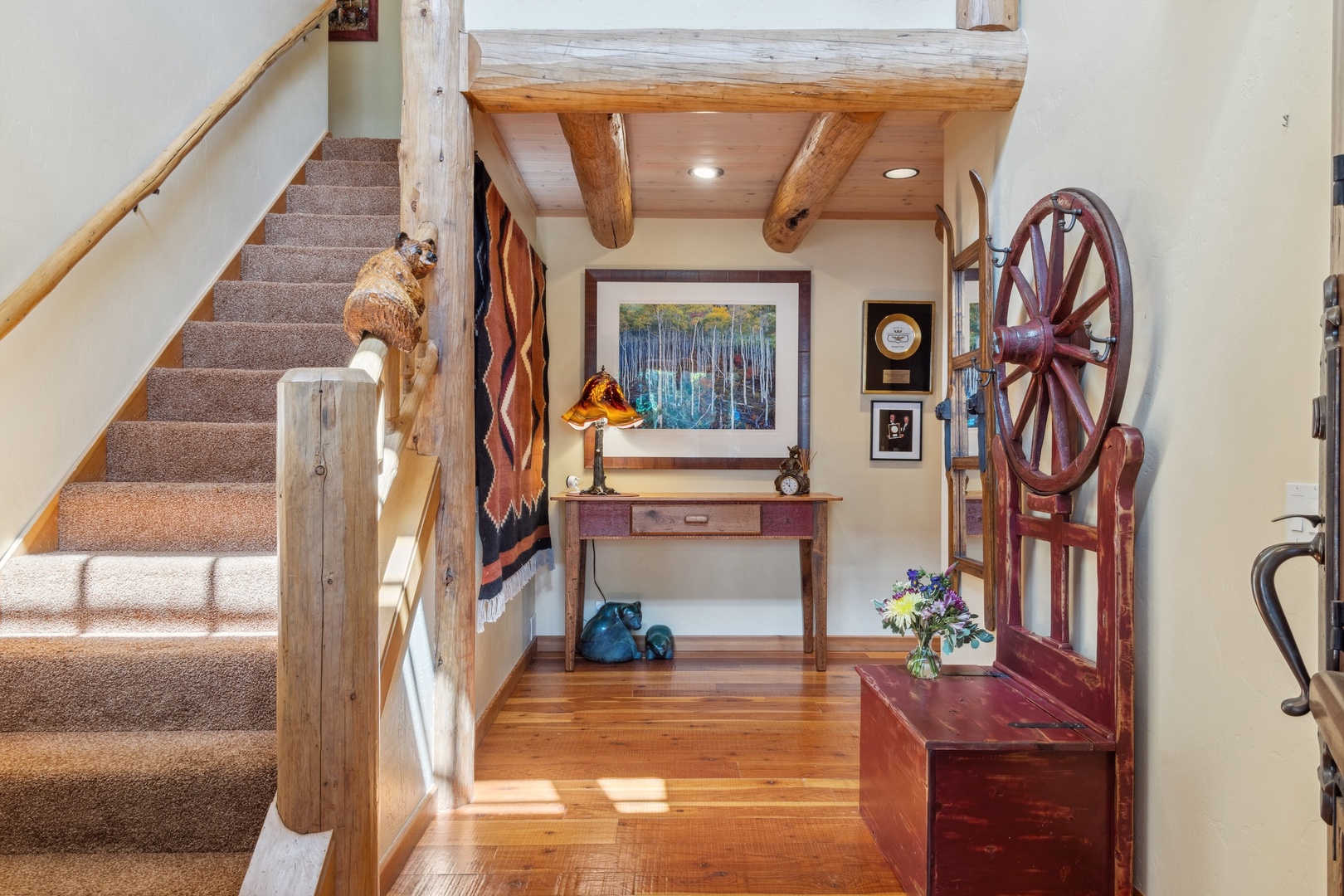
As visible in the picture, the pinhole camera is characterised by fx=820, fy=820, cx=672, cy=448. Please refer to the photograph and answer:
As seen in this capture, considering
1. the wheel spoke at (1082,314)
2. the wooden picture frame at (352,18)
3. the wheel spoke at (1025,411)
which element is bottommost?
the wheel spoke at (1025,411)

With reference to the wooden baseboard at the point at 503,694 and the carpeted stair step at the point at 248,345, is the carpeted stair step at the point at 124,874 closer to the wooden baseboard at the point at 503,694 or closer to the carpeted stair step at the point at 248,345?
the wooden baseboard at the point at 503,694

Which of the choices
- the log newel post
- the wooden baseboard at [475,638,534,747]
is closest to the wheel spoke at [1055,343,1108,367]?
the log newel post

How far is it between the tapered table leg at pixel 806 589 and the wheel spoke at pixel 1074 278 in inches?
94.0

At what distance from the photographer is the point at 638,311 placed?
4.40 meters

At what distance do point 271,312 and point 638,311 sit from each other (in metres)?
1.94

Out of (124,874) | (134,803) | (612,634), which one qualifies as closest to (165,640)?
(134,803)

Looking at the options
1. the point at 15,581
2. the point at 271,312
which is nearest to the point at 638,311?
the point at 271,312

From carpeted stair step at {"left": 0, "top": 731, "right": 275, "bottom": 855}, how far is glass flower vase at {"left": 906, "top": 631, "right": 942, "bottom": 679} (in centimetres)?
156

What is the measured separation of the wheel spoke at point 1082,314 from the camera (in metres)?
1.81

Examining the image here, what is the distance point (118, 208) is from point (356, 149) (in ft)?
6.32

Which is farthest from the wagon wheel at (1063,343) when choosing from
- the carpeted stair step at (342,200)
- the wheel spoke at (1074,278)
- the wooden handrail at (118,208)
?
the carpeted stair step at (342,200)

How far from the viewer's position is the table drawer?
153 inches

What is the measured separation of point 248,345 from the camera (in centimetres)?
278

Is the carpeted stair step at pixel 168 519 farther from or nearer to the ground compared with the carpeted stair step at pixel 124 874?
farther from the ground
